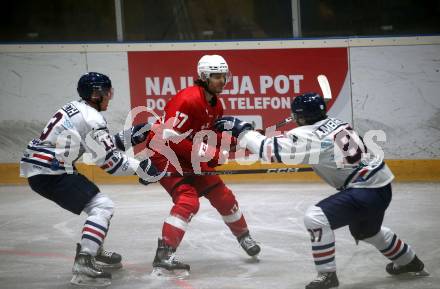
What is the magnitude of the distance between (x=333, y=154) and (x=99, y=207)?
1246 millimetres

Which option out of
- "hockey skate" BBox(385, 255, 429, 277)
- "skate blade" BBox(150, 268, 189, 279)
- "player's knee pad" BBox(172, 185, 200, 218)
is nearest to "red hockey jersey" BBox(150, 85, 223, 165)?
"player's knee pad" BBox(172, 185, 200, 218)

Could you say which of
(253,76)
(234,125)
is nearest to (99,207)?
(234,125)

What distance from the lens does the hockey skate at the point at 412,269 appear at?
13.6 feet

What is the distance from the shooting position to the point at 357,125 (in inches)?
273

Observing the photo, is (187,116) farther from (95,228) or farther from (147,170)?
(95,228)

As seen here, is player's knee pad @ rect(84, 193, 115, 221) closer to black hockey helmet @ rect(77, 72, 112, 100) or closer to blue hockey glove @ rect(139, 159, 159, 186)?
blue hockey glove @ rect(139, 159, 159, 186)

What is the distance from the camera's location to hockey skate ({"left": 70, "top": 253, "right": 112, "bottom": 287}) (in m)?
4.23

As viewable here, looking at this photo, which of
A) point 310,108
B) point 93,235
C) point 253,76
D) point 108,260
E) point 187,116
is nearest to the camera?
point 310,108

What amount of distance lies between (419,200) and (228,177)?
1.78 metres

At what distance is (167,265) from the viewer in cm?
432

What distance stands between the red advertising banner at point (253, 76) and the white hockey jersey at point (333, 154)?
3011 millimetres

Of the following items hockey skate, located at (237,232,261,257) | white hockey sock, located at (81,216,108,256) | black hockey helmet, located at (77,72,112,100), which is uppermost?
black hockey helmet, located at (77,72,112,100)

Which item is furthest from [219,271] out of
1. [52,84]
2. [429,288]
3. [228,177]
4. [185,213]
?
[52,84]

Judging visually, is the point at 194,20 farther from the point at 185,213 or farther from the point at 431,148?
the point at 185,213
